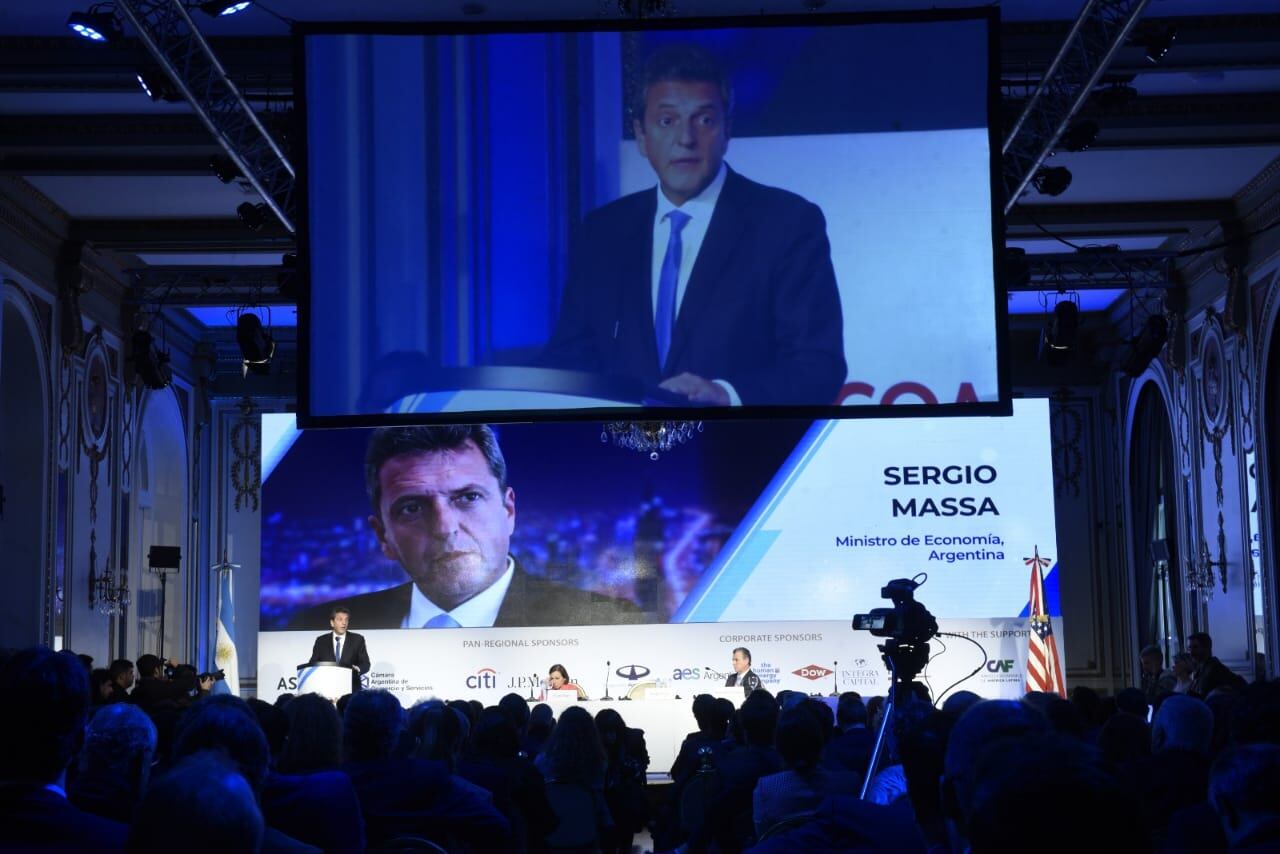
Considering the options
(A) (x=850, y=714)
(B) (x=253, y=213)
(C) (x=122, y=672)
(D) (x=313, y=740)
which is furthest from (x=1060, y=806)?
(B) (x=253, y=213)

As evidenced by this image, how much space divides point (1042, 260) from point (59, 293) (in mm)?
8132

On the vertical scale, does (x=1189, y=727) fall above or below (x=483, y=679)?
above

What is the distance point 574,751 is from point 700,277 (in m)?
2.66

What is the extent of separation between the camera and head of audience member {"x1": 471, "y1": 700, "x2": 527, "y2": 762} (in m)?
4.79

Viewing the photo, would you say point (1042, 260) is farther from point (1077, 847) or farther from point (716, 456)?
point (1077, 847)

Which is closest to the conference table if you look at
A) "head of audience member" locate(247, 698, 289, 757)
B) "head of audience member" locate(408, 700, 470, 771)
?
"head of audience member" locate(408, 700, 470, 771)

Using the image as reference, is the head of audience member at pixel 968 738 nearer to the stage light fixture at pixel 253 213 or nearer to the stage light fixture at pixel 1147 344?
the stage light fixture at pixel 253 213

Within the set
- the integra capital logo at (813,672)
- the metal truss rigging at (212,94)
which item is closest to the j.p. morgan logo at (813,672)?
the integra capital logo at (813,672)

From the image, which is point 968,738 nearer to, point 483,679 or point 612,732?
point 612,732

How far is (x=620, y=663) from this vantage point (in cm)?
1381

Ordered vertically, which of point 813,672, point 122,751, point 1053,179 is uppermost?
point 1053,179

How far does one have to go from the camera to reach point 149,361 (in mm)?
12109

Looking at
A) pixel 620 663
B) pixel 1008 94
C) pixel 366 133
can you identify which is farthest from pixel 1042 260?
pixel 366 133

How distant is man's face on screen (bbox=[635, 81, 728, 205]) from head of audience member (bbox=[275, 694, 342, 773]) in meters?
4.07
